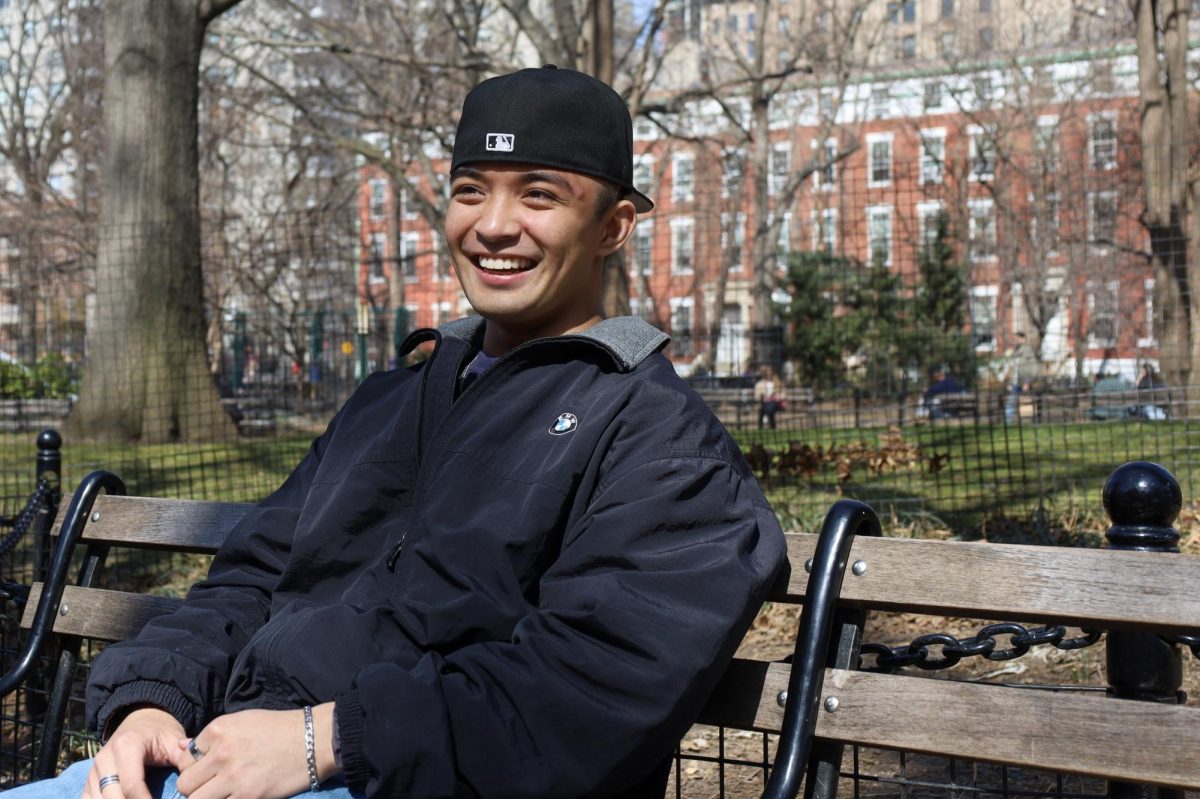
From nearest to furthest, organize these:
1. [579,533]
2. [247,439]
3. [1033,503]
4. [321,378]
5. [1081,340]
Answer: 1. [579,533]
2. [1033,503]
3. [247,439]
4. [321,378]
5. [1081,340]

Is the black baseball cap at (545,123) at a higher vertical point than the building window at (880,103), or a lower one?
lower

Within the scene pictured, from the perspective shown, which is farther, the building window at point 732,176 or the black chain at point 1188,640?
the building window at point 732,176

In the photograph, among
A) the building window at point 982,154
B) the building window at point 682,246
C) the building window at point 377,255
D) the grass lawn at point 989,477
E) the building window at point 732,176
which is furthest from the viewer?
the building window at point 732,176

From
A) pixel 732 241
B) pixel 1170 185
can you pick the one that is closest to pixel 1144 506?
pixel 1170 185

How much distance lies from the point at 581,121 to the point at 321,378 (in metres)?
12.3

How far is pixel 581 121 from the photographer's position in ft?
7.98

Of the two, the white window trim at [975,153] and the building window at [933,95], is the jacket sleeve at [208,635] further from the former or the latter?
the building window at [933,95]

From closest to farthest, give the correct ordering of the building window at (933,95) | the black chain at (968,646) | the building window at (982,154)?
the black chain at (968,646)
the building window at (982,154)
the building window at (933,95)

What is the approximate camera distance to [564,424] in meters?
2.30

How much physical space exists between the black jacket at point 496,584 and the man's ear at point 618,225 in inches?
8.9

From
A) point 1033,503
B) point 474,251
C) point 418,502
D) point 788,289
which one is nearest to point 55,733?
point 418,502

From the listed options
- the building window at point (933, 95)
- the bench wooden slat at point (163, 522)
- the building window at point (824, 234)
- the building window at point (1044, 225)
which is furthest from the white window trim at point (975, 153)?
the bench wooden slat at point (163, 522)

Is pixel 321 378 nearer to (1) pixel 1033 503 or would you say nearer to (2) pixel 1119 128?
(1) pixel 1033 503

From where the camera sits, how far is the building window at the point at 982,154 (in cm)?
A: 2937
